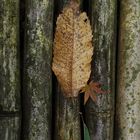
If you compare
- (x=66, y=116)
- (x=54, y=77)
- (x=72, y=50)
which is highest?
(x=72, y=50)

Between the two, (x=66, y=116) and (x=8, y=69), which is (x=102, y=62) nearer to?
(x=66, y=116)

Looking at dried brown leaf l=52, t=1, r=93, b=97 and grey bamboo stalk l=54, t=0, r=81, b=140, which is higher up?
dried brown leaf l=52, t=1, r=93, b=97

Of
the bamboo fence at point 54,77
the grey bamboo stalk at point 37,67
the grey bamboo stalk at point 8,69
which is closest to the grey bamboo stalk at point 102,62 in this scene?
the bamboo fence at point 54,77

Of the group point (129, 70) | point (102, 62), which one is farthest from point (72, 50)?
point (129, 70)

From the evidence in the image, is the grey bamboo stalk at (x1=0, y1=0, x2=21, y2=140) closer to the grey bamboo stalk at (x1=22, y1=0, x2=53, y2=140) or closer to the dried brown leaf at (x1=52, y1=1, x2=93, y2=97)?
the grey bamboo stalk at (x1=22, y1=0, x2=53, y2=140)

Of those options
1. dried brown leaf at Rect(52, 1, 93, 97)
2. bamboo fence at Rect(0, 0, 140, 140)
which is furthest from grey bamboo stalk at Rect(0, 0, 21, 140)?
dried brown leaf at Rect(52, 1, 93, 97)

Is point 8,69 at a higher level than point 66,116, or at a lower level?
higher
